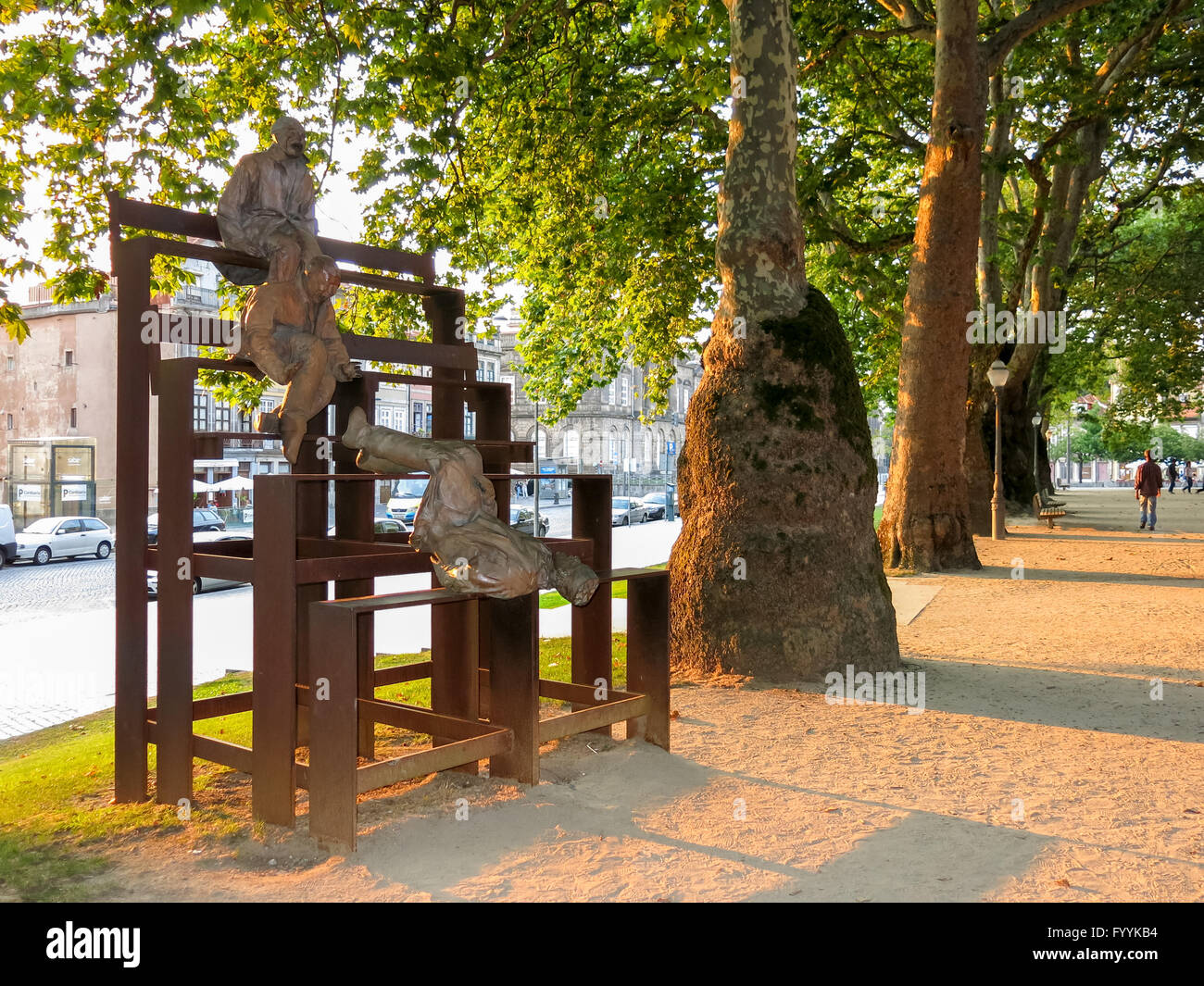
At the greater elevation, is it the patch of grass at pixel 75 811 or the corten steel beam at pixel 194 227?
the corten steel beam at pixel 194 227

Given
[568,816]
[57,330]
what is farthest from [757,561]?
[57,330]

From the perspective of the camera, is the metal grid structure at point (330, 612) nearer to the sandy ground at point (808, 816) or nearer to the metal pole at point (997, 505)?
the sandy ground at point (808, 816)

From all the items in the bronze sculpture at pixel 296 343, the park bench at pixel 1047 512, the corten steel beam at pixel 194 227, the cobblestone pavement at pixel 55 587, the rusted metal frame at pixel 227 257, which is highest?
the corten steel beam at pixel 194 227

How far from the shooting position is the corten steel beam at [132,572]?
5496 millimetres

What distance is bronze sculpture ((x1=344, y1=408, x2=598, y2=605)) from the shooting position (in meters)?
5.27

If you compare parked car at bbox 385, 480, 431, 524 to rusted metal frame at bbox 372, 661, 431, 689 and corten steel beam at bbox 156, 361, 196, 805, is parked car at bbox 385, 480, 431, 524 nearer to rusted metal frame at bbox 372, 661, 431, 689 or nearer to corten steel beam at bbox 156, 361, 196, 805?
rusted metal frame at bbox 372, 661, 431, 689

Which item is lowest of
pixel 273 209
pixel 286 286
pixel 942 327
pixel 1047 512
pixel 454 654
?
pixel 1047 512

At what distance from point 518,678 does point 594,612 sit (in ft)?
4.57

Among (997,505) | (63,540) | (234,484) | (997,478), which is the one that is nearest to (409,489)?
(234,484)

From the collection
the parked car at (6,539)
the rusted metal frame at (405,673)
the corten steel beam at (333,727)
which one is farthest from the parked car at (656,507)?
the corten steel beam at (333,727)

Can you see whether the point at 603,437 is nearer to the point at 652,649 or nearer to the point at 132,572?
the point at 652,649

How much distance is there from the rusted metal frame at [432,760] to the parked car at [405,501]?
21.9 metres

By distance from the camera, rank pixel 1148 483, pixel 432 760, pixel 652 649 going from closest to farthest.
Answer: pixel 432 760 → pixel 652 649 → pixel 1148 483

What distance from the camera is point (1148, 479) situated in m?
26.7
